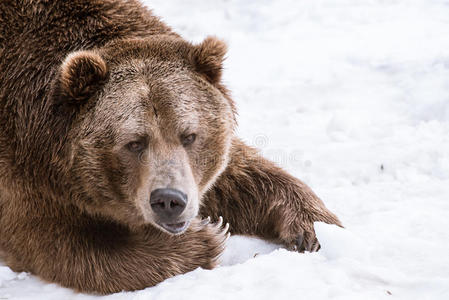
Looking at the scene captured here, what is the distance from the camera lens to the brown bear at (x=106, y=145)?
156 inches

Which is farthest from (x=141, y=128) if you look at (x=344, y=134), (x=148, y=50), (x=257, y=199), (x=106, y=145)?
(x=344, y=134)

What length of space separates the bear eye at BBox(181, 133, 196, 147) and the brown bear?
0.04ft

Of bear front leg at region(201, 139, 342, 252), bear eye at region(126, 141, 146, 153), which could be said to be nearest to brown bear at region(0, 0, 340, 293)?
bear eye at region(126, 141, 146, 153)

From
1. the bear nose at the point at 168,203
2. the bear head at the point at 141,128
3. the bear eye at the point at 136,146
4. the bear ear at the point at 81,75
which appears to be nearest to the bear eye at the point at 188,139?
the bear head at the point at 141,128

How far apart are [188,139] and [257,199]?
104cm

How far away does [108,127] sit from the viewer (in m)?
3.99

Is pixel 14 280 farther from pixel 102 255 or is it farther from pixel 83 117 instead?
pixel 83 117

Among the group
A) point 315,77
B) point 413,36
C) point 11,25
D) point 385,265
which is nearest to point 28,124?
point 11,25

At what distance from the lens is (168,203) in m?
3.76

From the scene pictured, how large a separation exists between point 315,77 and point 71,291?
438cm

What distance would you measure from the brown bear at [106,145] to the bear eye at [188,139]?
12mm

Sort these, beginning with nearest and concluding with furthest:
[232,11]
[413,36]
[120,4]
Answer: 1. [120,4]
2. [413,36]
3. [232,11]

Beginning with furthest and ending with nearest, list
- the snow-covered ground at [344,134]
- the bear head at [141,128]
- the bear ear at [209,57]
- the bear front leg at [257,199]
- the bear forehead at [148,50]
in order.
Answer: the bear front leg at [257,199]
the bear ear at [209,57]
the bear forehead at [148,50]
the bear head at [141,128]
the snow-covered ground at [344,134]

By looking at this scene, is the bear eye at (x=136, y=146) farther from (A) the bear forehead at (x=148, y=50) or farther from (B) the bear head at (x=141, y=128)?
(A) the bear forehead at (x=148, y=50)
